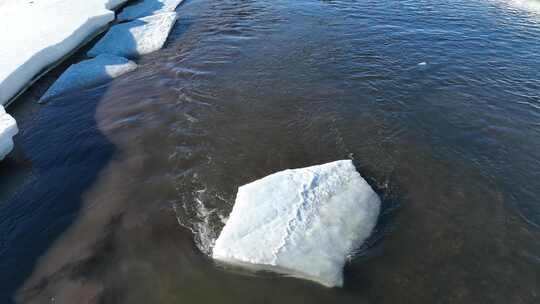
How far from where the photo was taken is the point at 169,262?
5609 millimetres

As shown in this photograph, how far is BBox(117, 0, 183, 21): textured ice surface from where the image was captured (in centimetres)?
1457

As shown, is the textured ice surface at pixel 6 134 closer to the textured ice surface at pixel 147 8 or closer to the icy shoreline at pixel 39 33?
the icy shoreline at pixel 39 33

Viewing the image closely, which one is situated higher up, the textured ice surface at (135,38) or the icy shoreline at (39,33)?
the icy shoreline at (39,33)

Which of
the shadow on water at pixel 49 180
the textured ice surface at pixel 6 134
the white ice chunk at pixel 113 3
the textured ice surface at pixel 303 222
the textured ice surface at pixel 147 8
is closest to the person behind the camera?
the textured ice surface at pixel 303 222

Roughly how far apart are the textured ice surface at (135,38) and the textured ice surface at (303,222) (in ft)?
25.6

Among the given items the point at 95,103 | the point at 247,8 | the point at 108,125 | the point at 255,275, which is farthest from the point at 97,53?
the point at 255,275

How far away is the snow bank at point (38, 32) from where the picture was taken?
9.77m

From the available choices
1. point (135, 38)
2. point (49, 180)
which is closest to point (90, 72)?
point (135, 38)

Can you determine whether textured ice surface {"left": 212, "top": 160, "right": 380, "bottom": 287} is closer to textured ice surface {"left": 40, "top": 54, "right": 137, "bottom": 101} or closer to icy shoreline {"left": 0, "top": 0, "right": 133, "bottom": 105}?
textured ice surface {"left": 40, "top": 54, "right": 137, "bottom": 101}

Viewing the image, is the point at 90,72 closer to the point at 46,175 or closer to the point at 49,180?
the point at 46,175

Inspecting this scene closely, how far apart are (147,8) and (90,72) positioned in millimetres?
5887

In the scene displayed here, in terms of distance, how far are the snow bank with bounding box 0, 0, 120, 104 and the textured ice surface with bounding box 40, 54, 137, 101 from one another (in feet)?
2.35

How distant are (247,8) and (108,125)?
27.8ft

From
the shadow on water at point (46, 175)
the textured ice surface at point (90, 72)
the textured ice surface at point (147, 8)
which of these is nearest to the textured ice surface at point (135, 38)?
the textured ice surface at point (90, 72)
